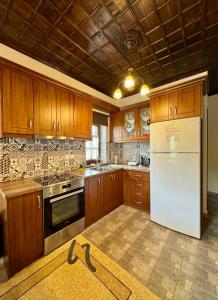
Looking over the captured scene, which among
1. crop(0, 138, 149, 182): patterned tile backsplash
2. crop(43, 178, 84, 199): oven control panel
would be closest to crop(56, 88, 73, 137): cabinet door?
crop(0, 138, 149, 182): patterned tile backsplash

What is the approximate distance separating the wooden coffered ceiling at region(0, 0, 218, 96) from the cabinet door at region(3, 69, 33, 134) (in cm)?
50

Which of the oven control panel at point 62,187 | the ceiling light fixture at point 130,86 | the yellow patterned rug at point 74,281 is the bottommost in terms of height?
the yellow patterned rug at point 74,281

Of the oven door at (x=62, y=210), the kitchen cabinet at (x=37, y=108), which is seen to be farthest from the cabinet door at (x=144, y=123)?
the oven door at (x=62, y=210)

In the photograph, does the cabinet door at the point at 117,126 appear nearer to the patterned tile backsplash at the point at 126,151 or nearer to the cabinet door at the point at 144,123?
the patterned tile backsplash at the point at 126,151

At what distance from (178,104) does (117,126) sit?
174 cm

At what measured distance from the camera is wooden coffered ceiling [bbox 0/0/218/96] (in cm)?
146

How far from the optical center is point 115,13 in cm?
153

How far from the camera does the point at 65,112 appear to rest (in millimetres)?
2408

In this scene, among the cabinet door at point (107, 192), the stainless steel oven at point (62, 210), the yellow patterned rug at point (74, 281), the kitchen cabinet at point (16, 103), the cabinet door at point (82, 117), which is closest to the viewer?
the yellow patterned rug at point (74, 281)

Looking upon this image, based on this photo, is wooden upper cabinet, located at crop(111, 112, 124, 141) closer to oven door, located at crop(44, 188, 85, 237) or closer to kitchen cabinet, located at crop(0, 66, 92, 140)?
kitchen cabinet, located at crop(0, 66, 92, 140)

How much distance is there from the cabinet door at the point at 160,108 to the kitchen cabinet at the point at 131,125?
69 cm

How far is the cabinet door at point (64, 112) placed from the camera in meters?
2.31

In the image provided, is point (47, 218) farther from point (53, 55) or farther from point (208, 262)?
point (53, 55)

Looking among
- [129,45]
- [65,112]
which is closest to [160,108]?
[129,45]
